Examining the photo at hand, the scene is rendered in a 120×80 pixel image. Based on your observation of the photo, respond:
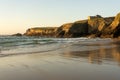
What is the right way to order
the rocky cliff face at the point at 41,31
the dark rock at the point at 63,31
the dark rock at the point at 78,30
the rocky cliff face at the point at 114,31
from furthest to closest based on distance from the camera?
the rocky cliff face at the point at 41,31 → the dark rock at the point at 63,31 → the dark rock at the point at 78,30 → the rocky cliff face at the point at 114,31

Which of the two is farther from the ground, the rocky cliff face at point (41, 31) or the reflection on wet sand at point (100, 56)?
the rocky cliff face at point (41, 31)

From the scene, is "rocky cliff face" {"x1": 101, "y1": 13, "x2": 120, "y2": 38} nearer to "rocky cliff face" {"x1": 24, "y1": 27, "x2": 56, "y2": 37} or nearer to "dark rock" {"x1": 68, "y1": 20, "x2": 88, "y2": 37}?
"dark rock" {"x1": 68, "y1": 20, "x2": 88, "y2": 37}

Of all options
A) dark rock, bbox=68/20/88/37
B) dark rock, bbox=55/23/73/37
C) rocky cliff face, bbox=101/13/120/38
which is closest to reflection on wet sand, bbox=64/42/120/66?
rocky cliff face, bbox=101/13/120/38

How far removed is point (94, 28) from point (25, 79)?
3125 inches

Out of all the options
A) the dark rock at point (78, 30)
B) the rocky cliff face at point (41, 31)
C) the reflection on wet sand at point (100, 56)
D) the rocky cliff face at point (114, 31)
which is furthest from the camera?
the rocky cliff face at point (41, 31)

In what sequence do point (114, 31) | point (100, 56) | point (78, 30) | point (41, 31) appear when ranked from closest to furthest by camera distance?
point (100, 56), point (114, 31), point (78, 30), point (41, 31)

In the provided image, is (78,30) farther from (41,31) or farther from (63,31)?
(41,31)

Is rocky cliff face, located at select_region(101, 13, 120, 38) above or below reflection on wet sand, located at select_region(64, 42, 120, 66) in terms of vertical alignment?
above

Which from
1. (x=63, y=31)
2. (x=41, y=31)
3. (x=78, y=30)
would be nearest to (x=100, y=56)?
(x=78, y=30)

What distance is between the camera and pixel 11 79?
8.17 metres

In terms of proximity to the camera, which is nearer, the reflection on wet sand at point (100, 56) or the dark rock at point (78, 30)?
the reflection on wet sand at point (100, 56)

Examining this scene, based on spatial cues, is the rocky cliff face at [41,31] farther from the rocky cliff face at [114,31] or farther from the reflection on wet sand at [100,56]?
the reflection on wet sand at [100,56]

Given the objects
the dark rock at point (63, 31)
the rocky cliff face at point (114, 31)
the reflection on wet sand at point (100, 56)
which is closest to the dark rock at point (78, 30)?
the dark rock at point (63, 31)

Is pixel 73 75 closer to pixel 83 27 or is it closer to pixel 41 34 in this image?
pixel 83 27
